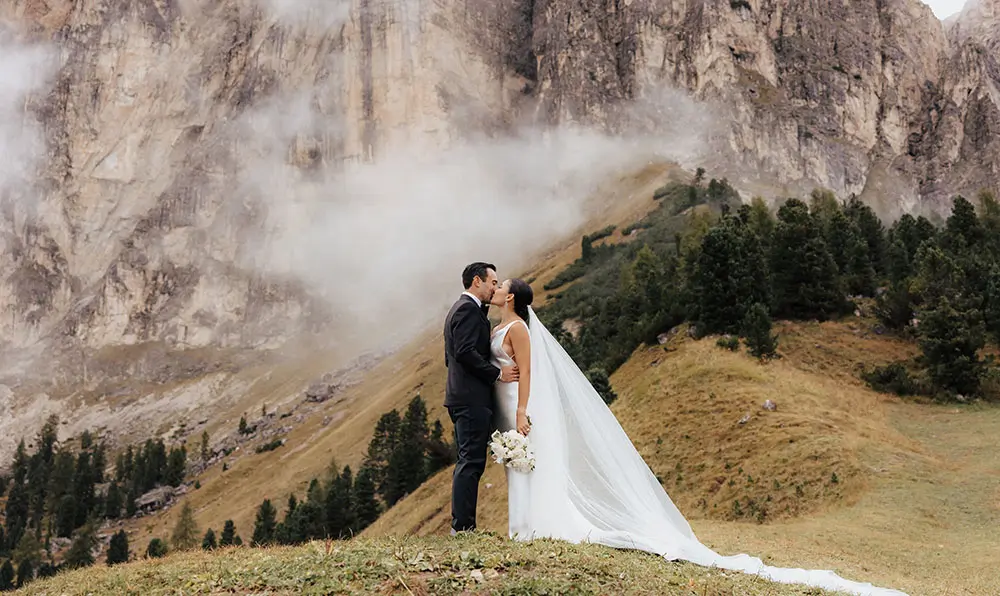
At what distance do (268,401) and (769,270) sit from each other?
98085 millimetres

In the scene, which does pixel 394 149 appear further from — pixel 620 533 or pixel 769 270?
pixel 620 533

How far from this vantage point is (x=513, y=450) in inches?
377

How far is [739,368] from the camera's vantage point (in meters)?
29.7

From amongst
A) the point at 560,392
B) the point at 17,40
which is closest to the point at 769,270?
the point at 560,392

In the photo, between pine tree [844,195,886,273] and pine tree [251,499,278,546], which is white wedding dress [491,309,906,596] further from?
pine tree [251,499,278,546]

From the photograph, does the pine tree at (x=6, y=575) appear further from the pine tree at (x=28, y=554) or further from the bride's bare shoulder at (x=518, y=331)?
the bride's bare shoulder at (x=518, y=331)

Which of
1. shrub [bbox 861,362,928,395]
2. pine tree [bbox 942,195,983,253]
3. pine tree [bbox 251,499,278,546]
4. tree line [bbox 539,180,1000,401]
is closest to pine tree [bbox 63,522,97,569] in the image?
pine tree [bbox 251,499,278,546]

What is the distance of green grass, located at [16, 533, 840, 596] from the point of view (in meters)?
7.09

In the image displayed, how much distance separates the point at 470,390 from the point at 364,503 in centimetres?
4975

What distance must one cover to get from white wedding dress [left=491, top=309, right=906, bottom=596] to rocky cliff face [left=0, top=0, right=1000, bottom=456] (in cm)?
12918

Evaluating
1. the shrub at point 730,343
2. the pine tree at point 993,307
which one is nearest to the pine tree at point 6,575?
the shrub at point 730,343

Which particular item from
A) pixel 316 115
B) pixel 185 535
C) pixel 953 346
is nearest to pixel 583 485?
pixel 953 346

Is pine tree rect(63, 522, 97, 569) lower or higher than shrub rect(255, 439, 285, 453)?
lower

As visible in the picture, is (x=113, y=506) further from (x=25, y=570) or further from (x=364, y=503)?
(x=364, y=503)
